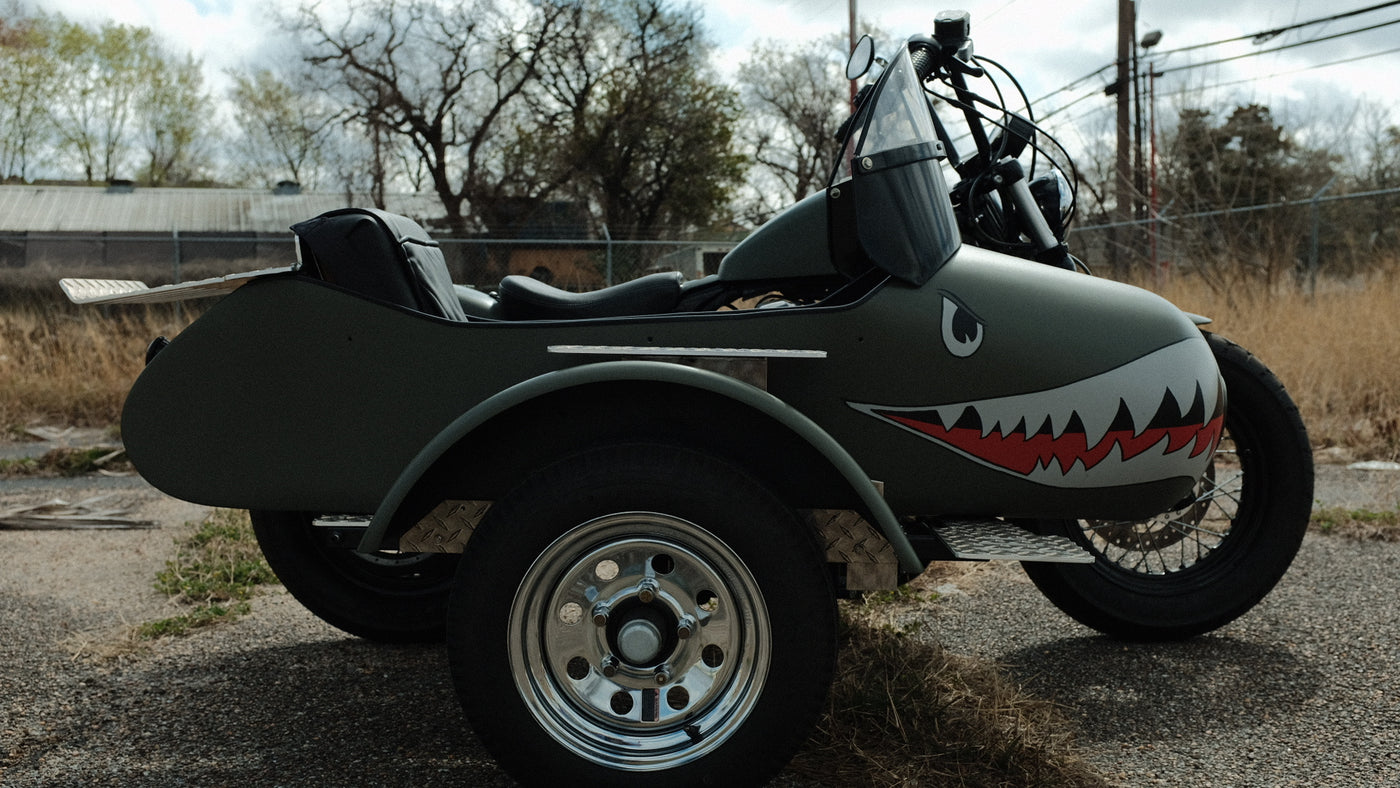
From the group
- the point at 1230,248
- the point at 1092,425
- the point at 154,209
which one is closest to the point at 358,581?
the point at 1092,425

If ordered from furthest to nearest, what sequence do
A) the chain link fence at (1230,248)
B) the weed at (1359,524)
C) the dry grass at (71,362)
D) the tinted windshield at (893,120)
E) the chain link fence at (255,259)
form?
the chain link fence at (255,259) → the chain link fence at (1230,248) → the dry grass at (71,362) → the weed at (1359,524) → the tinted windshield at (893,120)

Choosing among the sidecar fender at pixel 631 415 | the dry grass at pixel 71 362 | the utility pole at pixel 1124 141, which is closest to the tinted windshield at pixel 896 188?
the sidecar fender at pixel 631 415

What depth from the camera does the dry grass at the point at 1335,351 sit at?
6.86 metres

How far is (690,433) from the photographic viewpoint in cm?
225

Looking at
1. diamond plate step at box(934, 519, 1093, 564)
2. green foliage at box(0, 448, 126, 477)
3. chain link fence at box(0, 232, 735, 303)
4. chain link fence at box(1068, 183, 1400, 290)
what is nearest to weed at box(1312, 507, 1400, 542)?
diamond plate step at box(934, 519, 1093, 564)

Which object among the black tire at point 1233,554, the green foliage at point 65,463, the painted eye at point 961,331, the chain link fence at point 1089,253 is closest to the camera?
the painted eye at point 961,331

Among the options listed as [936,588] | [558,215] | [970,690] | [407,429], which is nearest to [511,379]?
[407,429]

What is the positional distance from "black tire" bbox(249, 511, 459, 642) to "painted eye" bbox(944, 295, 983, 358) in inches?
67.6

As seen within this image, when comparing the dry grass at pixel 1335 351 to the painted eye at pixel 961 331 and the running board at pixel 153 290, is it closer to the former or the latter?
the painted eye at pixel 961 331

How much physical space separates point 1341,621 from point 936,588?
1.33 m

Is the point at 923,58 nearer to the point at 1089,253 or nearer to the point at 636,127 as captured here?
the point at 1089,253

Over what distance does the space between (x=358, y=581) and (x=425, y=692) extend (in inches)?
19.2

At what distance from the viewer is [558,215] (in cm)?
2383

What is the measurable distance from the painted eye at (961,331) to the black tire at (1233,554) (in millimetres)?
1036
